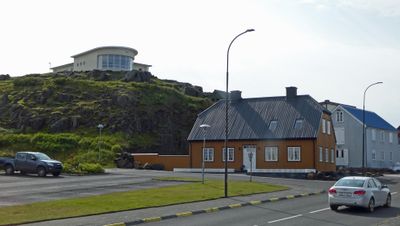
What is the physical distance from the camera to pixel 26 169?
40.8 metres

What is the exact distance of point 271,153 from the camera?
53.6 meters

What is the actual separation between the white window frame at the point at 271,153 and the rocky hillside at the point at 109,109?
17.2 m

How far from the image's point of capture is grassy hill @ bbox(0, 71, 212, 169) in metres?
63.1

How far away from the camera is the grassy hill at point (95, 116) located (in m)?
63.1

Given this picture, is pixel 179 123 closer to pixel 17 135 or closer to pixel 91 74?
pixel 17 135

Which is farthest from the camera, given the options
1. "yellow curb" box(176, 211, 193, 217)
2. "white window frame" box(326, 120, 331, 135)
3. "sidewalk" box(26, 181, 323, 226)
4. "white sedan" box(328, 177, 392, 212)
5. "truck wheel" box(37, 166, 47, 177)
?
"white window frame" box(326, 120, 331, 135)

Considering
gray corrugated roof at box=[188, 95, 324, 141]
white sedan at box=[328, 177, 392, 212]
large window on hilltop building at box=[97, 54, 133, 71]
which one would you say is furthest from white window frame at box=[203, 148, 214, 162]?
large window on hilltop building at box=[97, 54, 133, 71]

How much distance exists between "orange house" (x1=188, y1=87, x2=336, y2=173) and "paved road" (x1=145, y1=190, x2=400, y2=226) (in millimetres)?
27171

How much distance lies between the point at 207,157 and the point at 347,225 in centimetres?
3927

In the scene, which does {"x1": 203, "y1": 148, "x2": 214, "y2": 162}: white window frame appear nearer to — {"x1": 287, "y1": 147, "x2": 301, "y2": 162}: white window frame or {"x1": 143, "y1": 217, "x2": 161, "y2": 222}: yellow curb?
{"x1": 287, "y1": 147, "x2": 301, "y2": 162}: white window frame

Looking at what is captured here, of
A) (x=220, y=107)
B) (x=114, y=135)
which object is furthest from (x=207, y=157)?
(x=114, y=135)

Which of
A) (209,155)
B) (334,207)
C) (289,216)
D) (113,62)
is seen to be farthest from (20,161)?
(113,62)

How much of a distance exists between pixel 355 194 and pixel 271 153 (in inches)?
1251

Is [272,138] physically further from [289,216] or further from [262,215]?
[289,216]
